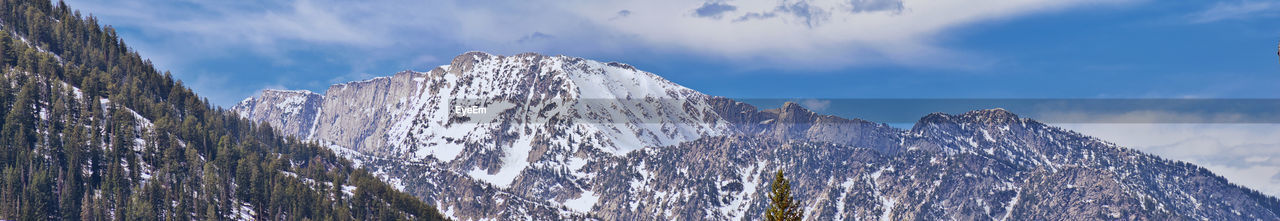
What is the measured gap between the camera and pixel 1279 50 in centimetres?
9288

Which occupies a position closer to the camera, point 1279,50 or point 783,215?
point 1279,50

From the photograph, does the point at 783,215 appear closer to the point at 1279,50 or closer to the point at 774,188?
the point at 774,188

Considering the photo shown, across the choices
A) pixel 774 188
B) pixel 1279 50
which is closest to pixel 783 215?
pixel 774 188

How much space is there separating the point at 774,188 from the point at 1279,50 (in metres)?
56.6

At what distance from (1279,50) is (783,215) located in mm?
57553

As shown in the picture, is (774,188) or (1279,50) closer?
(1279,50)

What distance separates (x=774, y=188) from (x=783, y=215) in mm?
3426

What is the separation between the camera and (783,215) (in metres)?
138
